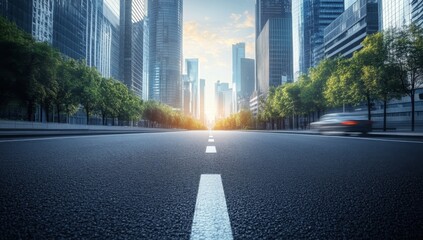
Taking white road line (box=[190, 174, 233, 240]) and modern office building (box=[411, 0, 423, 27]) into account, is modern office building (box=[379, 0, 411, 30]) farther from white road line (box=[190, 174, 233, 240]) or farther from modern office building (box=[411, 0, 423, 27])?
white road line (box=[190, 174, 233, 240])

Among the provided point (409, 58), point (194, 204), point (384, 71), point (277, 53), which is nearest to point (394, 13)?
point (409, 58)

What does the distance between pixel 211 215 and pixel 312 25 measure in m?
161

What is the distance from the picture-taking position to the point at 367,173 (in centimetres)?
374

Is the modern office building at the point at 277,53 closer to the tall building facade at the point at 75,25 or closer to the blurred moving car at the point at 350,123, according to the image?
the tall building facade at the point at 75,25

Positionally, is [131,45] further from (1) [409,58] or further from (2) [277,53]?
(1) [409,58]

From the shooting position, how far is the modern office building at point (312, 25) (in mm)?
Result: 143625

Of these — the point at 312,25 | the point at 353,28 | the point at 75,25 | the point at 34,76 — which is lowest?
the point at 34,76

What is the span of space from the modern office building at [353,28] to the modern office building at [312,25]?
28842mm

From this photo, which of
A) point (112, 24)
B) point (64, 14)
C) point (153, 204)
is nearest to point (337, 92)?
point (153, 204)

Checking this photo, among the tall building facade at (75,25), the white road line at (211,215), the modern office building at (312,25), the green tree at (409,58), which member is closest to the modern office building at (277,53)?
the modern office building at (312,25)

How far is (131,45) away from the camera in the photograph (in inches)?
5925

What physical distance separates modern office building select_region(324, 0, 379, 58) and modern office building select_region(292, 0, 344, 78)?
2884cm

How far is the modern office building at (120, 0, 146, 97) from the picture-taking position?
481 feet

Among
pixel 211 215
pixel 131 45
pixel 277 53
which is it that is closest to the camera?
pixel 211 215
